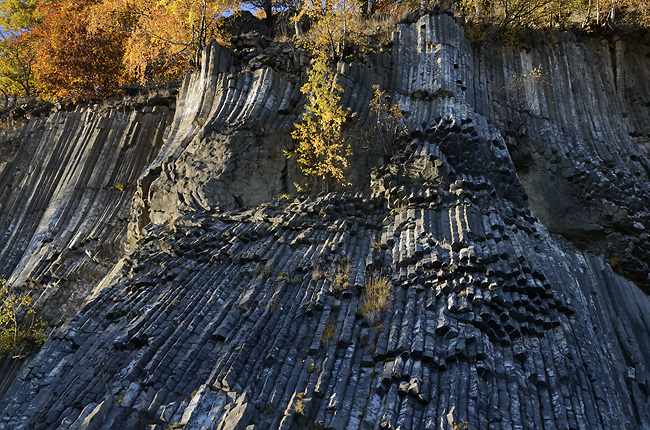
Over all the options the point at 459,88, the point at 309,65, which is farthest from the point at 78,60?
the point at 459,88

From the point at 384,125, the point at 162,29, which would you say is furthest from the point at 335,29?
the point at 162,29

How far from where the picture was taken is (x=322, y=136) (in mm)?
15305

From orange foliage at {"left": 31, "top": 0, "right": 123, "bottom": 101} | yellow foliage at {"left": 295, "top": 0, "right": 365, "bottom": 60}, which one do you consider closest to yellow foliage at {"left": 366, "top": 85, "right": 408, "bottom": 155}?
yellow foliage at {"left": 295, "top": 0, "right": 365, "bottom": 60}

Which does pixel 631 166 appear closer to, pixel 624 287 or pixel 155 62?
pixel 624 287

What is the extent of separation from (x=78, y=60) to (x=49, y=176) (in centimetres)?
639

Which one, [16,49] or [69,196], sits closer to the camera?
[69,196]

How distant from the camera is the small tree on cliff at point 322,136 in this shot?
15.0 m

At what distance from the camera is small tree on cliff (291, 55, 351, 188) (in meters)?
15.0

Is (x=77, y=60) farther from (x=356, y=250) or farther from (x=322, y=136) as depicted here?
(x=356, y=250)

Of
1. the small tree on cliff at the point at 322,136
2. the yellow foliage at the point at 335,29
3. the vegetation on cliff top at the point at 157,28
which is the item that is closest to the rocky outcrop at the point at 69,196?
the vegetation on cliff top at the point at 157,28

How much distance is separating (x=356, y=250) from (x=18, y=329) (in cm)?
1108

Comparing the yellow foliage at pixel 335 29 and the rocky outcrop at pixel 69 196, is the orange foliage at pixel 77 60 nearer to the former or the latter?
the rocky outcrop at pixel 69 196

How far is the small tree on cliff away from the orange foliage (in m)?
12.9

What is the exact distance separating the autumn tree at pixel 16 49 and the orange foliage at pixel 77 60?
183cm
